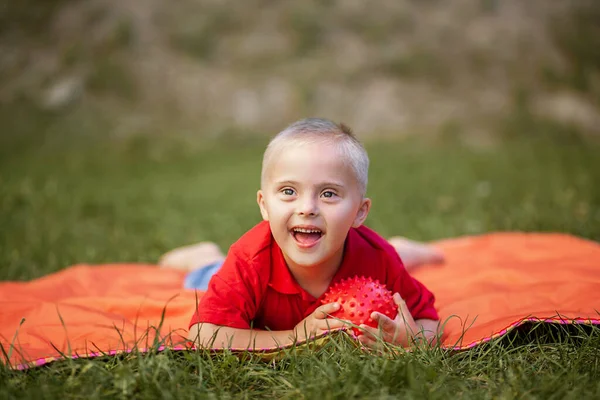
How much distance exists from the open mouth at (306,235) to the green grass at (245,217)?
392 mm

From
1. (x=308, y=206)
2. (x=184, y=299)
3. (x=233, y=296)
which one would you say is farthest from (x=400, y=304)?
(x=184, y=299)

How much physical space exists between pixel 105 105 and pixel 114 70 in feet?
2.58

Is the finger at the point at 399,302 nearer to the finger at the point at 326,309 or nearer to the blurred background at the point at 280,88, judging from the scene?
the finger at the point at 326,309

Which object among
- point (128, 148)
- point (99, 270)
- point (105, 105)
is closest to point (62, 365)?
point (99, 270)

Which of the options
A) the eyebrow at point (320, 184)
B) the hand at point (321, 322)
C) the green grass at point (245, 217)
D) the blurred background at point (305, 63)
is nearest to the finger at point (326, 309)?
the hand at point (321, 322)

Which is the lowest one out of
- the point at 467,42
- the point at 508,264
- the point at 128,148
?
the point at 508,264

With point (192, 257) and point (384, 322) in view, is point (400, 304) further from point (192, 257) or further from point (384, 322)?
point (192, 257)

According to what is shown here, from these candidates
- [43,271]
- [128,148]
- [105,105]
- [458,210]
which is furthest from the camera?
[105,105]

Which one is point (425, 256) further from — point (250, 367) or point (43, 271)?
point (43, 271)

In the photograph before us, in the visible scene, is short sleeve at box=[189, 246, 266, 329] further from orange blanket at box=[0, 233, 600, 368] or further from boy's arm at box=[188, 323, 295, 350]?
orange blanket at box=[0, 233, 600, 368]

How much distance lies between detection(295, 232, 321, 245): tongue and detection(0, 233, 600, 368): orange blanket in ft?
1.92

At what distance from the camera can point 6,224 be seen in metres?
5.59

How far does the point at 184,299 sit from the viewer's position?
340 cm

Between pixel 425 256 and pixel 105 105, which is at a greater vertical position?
pixel 105 105
